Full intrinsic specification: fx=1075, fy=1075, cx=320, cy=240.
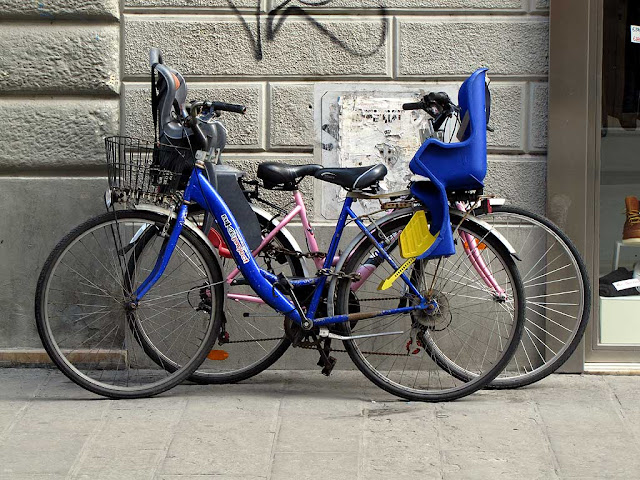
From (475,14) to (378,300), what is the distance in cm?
153

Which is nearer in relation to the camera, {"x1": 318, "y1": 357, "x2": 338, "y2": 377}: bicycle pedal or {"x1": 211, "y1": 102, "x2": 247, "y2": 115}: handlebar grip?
{"x1": 211, "y1": 102, "x2": 247, "y2": 115}: handlebar grip

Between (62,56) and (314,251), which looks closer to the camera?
(314,251)

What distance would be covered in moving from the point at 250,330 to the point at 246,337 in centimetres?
4

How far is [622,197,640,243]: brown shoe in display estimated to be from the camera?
18.3 ft

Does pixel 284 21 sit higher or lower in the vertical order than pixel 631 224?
higher

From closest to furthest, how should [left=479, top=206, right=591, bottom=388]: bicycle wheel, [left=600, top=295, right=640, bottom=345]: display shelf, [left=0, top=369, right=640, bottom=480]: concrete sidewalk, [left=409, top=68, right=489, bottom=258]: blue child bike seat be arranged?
[left=0, top=369, right=640, bottom=480]: concrete sidewalk < [left=409, top=68, right=489, bottom=258]: blue child bike seat < [left=479, top=206, right=591, bottom=388]: bicycle wheel < [left=600, top=295, right=640, bottom=345]: display shelf

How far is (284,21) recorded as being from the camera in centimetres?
542

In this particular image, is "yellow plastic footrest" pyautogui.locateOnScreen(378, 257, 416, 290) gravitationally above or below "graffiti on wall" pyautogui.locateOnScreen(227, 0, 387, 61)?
below

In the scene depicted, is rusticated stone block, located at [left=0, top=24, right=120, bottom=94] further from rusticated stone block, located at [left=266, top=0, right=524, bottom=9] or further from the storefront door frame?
the storefront door frame

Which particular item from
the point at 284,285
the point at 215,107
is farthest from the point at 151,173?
the point at 284,285

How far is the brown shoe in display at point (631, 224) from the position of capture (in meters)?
5.57

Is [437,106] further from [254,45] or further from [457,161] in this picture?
[254,45]

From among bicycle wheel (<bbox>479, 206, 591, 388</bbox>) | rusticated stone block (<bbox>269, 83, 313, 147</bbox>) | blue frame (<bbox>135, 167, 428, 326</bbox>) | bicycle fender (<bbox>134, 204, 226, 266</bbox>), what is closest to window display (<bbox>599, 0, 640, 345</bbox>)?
bicycle wheel (<bbox>479, 206, 591, 388</bbox>)

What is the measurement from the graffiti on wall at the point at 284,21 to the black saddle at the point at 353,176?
2.74 feet
